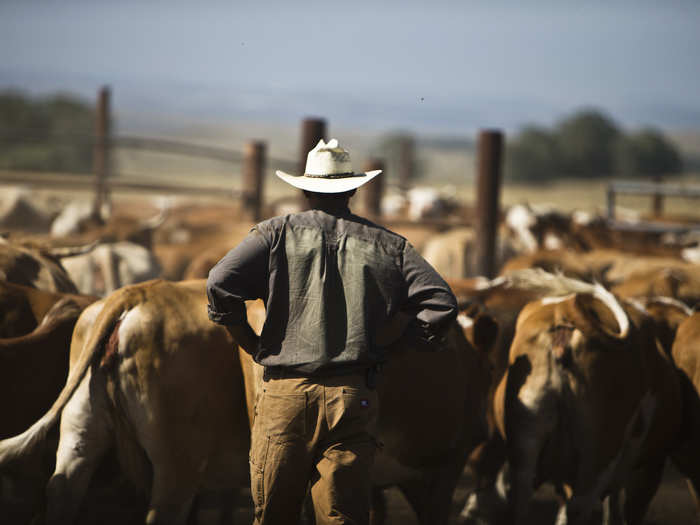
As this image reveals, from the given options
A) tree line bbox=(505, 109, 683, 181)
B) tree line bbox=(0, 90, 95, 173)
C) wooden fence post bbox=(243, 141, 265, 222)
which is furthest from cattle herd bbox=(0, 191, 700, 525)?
tree line bbox=(505, 109, 683, 181)

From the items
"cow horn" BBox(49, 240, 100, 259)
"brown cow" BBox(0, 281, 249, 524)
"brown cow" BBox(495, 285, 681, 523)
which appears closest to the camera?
"brown cow" BBox(0, 281, 249, 524)

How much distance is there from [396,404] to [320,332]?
4.16 ft

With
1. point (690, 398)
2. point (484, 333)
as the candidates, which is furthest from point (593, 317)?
point (690, 398)

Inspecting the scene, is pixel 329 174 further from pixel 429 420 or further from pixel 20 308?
pixel 20 308

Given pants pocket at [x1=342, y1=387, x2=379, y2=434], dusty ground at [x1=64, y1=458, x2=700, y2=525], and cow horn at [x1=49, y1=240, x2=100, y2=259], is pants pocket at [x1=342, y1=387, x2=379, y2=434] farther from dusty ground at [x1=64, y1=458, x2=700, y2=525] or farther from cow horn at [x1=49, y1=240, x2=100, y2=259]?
cow horn at [x1=49, y1=240, x2=100, y2=259]

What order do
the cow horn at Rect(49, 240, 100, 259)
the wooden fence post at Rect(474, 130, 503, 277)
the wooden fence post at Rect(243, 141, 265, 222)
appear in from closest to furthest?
the cow horn at Rect(49, 240, 100, 259) → the wooden fence post at Rect(474, 130, 503, 277) → the wooden fence post at Rect(243, 141, 265, 222)

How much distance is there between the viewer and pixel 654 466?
18.7 feet

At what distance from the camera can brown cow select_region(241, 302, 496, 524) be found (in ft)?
15.6

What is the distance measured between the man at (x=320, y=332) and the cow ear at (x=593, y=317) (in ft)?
5.21

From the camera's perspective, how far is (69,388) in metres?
4.21

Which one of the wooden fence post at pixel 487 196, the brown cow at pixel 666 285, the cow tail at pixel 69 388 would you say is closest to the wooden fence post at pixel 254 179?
the wooden fence post at pixel 487 196

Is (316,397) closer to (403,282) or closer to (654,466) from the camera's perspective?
(403,282)

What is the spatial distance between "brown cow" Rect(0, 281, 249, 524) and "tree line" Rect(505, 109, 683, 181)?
5917 cm

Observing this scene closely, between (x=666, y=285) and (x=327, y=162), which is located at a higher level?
(x=327, y=162)
